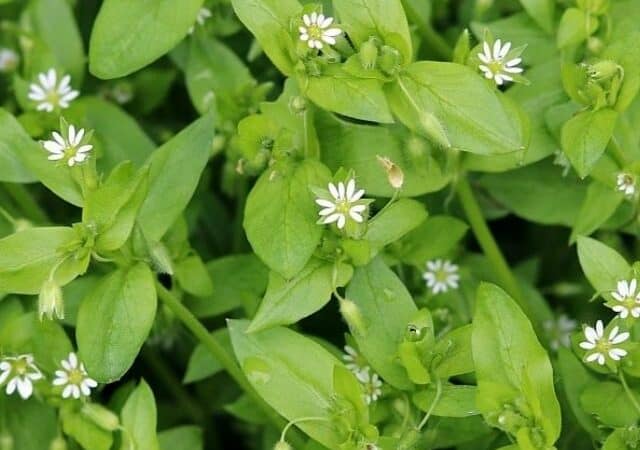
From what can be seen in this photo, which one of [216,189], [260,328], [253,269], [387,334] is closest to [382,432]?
[387,334]

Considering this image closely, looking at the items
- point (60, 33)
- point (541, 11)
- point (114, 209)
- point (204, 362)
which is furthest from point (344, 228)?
point (60, 33)

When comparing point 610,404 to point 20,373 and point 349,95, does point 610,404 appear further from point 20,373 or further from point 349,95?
point 20,373

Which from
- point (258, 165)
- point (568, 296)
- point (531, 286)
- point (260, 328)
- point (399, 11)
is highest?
point (399, 11)

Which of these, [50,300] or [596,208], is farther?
[596,208]

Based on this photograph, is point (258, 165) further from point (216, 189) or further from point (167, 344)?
point (216, 189)

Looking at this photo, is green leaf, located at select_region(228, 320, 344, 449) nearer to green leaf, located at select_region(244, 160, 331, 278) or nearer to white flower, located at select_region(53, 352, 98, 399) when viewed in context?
green leaf, located at select_region(244, 160, 331, 278)
